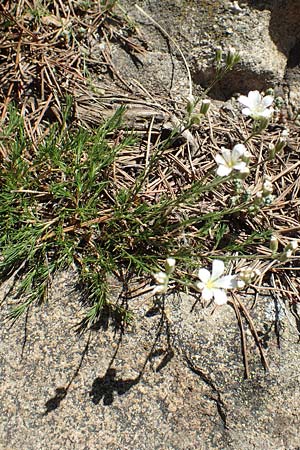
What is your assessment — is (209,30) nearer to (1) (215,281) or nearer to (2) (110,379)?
(1) (215,281)

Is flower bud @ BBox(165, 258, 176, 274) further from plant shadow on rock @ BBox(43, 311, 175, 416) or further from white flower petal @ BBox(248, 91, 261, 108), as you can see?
white flower petal @ BBox(248, 91, 261, 108)

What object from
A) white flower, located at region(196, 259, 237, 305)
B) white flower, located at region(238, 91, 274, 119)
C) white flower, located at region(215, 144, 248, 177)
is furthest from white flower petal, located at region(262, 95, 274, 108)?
white flower, located at region(196, 259, 237, 305)

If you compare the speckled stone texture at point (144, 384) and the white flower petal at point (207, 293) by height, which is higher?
the white flower petal at point (207, 293)

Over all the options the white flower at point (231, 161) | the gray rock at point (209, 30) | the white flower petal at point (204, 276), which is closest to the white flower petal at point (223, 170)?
the white flower at point (231, 161)

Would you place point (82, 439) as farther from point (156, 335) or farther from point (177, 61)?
point (177, 61)

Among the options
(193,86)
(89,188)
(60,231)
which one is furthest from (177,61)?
(60,231)

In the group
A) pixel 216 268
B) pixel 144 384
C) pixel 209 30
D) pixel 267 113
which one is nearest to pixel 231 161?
pixel 267 113

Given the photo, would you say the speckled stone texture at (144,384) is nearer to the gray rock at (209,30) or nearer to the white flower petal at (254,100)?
the white flower petal at (254,100)
